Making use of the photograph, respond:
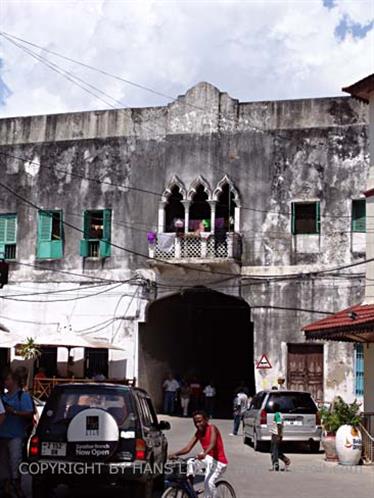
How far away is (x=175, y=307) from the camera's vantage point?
123 ft

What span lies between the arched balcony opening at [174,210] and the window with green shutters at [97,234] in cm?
238

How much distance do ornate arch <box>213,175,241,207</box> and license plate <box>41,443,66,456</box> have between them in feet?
72.3

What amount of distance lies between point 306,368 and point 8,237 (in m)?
13.5

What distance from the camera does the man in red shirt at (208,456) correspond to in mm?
11227

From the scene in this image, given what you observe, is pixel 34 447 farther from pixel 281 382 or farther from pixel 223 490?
pixel 281 382

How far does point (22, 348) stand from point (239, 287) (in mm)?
8688

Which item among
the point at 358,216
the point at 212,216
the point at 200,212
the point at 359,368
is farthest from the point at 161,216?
the point at 359,368

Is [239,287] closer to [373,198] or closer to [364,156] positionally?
[364,156]

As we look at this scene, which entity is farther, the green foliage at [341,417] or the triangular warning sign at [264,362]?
the triangular warning sign at [264,362]

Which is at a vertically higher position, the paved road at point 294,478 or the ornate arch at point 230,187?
the ornate arch at point 230,187

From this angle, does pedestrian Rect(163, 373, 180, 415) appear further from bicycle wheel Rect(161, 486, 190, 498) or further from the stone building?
bicycle wheel Rect(161, 486, 190, 498)

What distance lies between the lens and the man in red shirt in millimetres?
11227

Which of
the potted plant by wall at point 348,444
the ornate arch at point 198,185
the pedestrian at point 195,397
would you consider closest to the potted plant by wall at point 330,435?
the potted plant by wall at point 348,444

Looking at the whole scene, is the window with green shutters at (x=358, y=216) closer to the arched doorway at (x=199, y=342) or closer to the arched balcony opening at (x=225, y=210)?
the arched balcony opening at (x=225, y=210)
